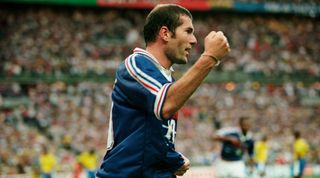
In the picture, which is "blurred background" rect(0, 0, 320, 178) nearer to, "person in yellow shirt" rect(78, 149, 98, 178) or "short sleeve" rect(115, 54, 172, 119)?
"person in yellow shirt" rect(78, 149, 98, 178)

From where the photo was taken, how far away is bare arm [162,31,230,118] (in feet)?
10.8

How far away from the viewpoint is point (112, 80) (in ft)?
90.0

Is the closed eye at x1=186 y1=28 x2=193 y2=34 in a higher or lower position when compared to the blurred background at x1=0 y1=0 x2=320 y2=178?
lower

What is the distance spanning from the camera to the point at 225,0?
33.5 metres

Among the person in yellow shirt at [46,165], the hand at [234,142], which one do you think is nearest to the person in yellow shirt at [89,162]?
the person in yellow shirt at [46,165]

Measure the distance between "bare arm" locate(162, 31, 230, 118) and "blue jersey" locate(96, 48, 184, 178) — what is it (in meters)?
0.13

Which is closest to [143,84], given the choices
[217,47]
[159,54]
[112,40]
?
[159,54]

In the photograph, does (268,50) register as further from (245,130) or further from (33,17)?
(245,130)

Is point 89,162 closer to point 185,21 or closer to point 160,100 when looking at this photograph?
point 185,21

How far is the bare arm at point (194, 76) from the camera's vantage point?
3297mm

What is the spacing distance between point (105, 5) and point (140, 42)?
2.50 metres

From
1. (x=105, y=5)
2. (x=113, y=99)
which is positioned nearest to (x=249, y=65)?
(x=105, y=5)

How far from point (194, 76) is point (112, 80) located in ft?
79.6

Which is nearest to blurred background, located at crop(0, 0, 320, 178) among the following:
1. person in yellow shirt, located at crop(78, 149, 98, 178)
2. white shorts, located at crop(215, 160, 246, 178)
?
person in yellow shirt, located at crop(78, 149, 98, 178)
